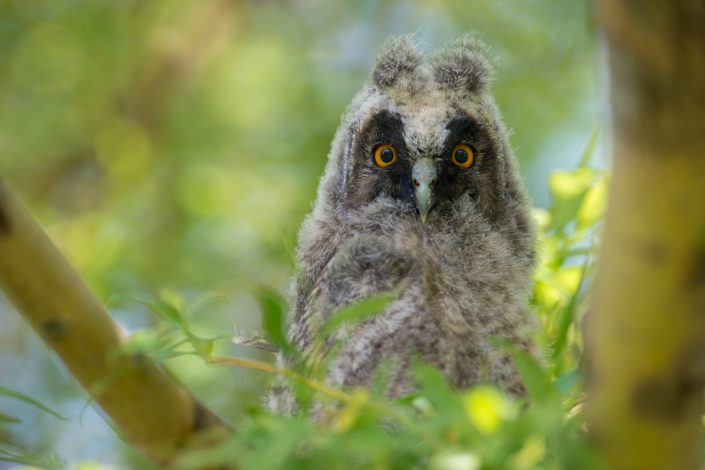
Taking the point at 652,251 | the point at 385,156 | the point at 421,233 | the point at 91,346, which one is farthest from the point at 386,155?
the point at 652,251

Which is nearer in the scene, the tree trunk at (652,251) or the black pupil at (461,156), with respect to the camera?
the tree trunk at (652,251)

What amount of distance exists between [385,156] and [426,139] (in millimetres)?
173

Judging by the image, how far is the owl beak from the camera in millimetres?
2631

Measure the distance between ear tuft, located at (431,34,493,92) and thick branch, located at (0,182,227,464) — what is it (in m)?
1.61

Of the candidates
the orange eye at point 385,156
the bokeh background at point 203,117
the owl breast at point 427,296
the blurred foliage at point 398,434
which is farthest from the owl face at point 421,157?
the bokeh background at point 203,117

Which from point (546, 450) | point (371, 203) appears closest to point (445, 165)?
point (371, 203)

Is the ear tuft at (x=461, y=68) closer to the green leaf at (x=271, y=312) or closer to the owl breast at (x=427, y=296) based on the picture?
the owl breast at (x=427, y=296)

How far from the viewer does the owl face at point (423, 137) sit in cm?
282

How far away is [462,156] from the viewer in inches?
115

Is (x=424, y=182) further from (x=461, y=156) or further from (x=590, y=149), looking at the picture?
(x=590, y=149)

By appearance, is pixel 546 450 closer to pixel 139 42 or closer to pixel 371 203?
pixel 371 203

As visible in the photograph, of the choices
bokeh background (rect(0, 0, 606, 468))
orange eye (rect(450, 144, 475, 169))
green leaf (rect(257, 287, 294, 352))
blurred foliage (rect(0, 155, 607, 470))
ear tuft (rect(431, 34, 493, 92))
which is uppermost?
bokeh background (rect(0, 0, 606, 468))

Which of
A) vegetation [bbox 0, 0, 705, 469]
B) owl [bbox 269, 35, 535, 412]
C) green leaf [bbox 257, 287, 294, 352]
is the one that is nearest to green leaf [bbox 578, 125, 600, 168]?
vegetation [bbox 0, 0, 705, 469]

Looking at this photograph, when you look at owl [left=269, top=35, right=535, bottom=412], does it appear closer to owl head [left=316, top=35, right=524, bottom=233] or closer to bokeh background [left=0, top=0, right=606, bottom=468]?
owl head [left=316, top=35, right=524, bottom=233]
